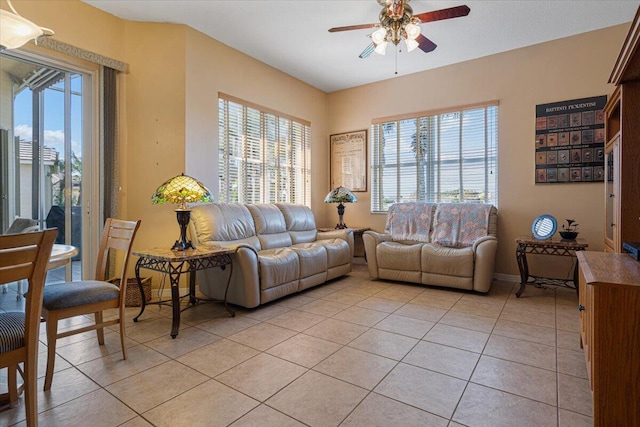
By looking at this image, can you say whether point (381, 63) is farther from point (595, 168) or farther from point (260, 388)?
point (260, 388)

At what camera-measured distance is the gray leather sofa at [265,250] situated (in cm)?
312

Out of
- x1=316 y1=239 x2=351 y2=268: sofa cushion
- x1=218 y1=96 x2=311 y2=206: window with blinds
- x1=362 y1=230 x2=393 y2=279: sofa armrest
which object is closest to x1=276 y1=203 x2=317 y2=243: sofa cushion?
x1=316 y1=239 x2=351 y2=268: sofa cushion

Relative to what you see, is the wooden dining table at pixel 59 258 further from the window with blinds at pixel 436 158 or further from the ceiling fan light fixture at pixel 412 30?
the window with blinds at pixel 436 158

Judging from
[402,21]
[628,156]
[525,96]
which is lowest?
[628,156]

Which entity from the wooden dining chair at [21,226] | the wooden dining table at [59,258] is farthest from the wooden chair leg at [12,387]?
the wooden dining chair at [21,226]

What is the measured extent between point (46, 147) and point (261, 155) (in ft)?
7.80

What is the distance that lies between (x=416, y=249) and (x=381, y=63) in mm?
2669

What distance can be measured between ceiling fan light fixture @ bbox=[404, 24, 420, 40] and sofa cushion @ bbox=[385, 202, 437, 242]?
2479 mm

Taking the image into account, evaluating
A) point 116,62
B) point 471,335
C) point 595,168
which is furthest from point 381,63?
point 471,335

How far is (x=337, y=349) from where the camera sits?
235cm

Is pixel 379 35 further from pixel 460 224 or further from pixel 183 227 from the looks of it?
pixel 460 224

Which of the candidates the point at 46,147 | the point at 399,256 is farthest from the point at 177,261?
the point at 399,256

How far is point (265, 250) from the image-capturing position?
150 inches

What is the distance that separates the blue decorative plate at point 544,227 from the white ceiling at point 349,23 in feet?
7.14
